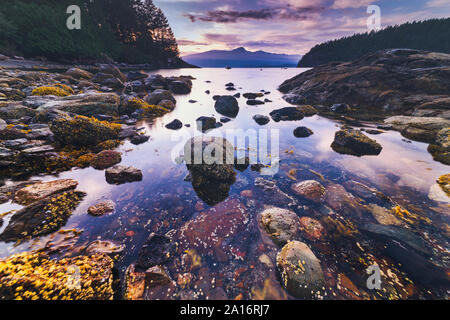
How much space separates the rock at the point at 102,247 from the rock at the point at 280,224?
4194 mm

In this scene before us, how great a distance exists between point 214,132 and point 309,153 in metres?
6.83

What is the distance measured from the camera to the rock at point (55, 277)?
9.51 ft

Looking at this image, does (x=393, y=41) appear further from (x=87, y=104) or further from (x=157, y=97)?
(x=87, y=104)

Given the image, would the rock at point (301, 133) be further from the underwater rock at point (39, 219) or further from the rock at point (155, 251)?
the underwater rock at point (39, 219)

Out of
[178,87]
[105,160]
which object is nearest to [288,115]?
[105,160]

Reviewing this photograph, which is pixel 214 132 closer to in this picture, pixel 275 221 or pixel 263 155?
pixel 263 155

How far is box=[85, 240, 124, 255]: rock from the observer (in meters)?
3.98

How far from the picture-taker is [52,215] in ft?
15.1

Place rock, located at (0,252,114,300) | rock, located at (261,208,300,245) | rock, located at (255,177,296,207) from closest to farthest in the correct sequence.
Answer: rock, located at (0,252,114,300), rock, located at (261,208,300,245), rock, located at (255,177,296,207)

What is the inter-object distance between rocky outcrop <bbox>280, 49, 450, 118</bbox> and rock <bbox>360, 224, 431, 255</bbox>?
1543 centimetres

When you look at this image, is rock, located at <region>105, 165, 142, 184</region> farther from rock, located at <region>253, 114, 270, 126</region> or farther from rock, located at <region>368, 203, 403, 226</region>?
rock, located at <region>253, 114, 270, 126</region>

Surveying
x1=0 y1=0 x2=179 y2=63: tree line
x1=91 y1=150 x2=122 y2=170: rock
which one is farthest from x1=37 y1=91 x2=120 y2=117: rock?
x1=0 y1=0 x2=179 y2=63: tree line
